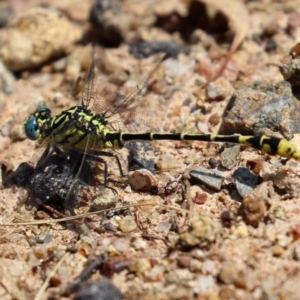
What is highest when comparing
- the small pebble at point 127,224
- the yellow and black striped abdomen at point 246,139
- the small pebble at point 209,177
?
the yellow and black striped abdomen at point 246,139

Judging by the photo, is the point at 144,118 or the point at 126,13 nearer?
the point at 144,118

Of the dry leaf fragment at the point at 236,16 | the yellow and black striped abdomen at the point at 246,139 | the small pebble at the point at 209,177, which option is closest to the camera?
the yellow and black striped abdomen at the point at 246,139

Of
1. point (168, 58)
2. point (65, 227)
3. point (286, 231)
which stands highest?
point (168, 58)

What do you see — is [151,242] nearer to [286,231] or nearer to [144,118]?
[286,231]

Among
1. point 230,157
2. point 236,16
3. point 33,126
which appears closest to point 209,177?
point 230,157

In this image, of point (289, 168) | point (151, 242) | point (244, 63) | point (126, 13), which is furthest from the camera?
point (126, 13)

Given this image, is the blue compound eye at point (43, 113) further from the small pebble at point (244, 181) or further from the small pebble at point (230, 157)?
the small pebble at point (244, 181)

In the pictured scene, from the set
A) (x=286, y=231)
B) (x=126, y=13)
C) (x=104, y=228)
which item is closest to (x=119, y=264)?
(x=104, y=228)

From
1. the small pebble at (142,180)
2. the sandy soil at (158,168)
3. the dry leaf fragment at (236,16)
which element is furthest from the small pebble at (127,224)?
the dry leaf fragment at (236,16)
